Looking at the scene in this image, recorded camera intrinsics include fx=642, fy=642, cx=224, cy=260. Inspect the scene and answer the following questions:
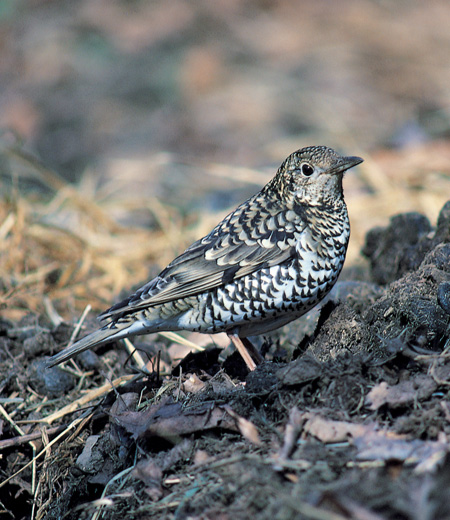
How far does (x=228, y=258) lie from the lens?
412 cm

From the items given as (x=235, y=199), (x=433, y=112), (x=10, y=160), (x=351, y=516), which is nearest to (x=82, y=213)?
(x=235, y=199)

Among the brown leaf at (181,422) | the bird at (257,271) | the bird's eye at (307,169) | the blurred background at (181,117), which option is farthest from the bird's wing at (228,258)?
the blurred background at (181,117)

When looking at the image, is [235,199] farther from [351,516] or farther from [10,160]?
[351,516]

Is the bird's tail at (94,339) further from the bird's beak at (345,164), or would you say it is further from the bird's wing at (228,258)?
the bird's beak at (345,164)

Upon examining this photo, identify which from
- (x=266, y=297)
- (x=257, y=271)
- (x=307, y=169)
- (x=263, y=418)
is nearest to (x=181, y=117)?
(x=307, y=169)

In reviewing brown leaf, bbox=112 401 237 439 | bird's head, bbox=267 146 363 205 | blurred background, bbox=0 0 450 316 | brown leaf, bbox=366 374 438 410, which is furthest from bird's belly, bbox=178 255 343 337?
blurred background, bbox=0 0 450 316

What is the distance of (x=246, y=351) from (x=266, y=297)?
383 millimetres

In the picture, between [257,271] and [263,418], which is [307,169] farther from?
[263,418]

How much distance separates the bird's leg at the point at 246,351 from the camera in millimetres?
3926

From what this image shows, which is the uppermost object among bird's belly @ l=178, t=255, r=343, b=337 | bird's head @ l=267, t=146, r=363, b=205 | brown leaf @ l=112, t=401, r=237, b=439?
bird's head @ l=267, t=146, r=363, b=205

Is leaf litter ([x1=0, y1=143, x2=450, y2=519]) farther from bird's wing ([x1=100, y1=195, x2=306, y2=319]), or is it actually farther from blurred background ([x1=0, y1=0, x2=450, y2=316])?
blurred background ([x1=0, y1=0, x2=450, y2=316])

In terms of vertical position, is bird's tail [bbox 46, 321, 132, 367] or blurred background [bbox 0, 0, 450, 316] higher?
blurred background [bbox 0, 0, 450, 316]

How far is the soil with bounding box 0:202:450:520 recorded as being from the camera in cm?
229

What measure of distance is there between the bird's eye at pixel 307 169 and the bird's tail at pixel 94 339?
1528 millimetres
